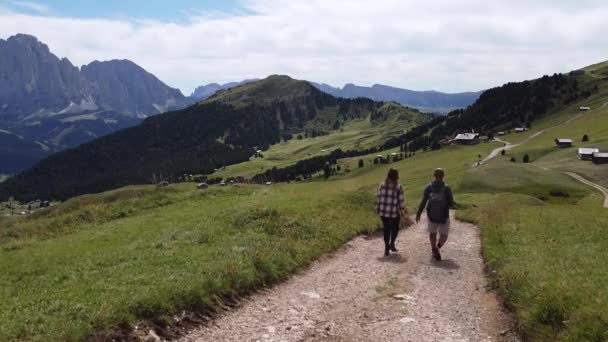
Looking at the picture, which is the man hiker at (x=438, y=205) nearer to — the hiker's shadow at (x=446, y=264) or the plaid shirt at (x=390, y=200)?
the hiker's shadow at (x=446, y=264)

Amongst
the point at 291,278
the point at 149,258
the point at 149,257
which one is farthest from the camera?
the point at 291,278

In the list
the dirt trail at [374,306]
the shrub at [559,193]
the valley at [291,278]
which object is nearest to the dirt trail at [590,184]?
the shrub at [559,193]

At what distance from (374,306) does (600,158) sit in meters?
155

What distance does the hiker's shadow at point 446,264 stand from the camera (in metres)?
23.5

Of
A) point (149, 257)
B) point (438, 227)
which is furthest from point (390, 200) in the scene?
point (149, 257)

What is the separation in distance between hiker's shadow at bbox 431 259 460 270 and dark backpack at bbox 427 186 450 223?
74.4 inches

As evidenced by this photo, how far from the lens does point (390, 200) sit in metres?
25.3

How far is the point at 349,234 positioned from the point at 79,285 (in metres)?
16.0

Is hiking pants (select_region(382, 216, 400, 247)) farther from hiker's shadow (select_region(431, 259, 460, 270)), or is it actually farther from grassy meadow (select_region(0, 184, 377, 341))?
grassy meadow (select_region(0, 184, 377, 341))

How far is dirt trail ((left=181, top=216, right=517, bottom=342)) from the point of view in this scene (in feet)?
48.8

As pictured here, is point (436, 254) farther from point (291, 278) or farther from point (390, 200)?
point (291, 278)

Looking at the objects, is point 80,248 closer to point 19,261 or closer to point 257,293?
point 19,261

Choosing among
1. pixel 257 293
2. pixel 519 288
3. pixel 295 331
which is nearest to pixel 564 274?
pixel 519 288

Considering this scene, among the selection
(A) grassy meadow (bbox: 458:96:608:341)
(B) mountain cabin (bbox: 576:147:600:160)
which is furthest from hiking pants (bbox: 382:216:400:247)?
(B) mountain cabin (bbox: 576:147:600:160)
